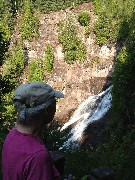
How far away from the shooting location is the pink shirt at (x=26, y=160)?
2992 millimetres

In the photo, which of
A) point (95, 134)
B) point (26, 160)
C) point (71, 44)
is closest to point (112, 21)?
point (71, 44)

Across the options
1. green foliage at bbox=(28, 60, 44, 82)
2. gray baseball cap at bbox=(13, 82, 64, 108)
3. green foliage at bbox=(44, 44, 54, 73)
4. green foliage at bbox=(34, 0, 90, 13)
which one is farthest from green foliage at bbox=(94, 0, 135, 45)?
gray baseball cap at bbox=(13, 82, 64, 108)

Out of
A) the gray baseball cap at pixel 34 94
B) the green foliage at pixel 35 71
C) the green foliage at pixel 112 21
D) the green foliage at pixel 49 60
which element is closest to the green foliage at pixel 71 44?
the green foliage at pixel 49 60

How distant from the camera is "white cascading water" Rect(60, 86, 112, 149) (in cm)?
3281

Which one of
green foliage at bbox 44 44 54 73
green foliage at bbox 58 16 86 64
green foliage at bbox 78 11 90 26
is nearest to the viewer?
green foliage at bbox 44 44 54 73

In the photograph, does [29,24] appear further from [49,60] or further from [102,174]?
[102,174]

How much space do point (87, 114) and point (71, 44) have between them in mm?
16402

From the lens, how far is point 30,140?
321cm

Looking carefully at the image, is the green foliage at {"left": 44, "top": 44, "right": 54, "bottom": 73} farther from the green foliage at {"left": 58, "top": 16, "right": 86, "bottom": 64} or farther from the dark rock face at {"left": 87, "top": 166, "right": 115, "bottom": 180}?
the dark rock face at {"left": 87, "top": 166, "right": 115, "bottom": 180}

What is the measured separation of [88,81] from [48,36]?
38.7 feet

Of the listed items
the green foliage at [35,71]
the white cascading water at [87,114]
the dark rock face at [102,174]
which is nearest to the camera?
the dark rock face at [102,174]

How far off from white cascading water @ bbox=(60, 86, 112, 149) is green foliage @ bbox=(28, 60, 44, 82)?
31.8 feet

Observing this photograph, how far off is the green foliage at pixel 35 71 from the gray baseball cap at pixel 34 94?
144ft

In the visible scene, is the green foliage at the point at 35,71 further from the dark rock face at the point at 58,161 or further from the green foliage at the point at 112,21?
the dark rock face at the point at 58,161
